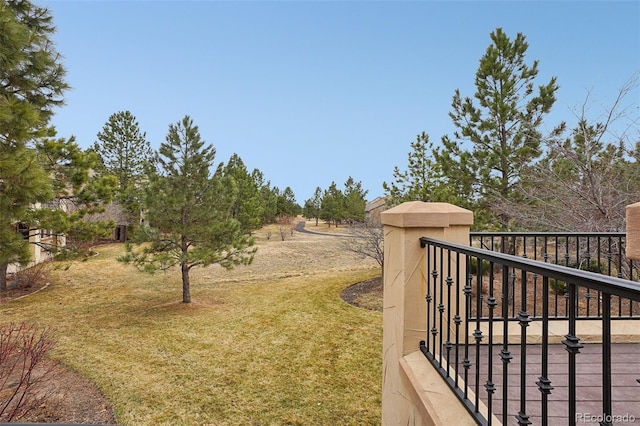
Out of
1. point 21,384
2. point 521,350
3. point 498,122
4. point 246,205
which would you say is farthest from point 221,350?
point 246,205

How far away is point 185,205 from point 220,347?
436 centimetres

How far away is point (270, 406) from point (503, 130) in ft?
A: 36.7

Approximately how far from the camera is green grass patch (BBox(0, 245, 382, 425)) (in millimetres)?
4789

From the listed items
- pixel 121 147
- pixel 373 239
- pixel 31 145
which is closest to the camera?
pixel 31 145

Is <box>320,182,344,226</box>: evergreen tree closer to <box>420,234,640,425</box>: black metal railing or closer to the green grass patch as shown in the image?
the green grass patch

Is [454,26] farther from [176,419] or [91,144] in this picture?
[91,144]

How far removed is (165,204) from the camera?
9.33 m

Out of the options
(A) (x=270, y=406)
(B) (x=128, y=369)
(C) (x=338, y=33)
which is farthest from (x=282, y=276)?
(C) (x=338, y=33)

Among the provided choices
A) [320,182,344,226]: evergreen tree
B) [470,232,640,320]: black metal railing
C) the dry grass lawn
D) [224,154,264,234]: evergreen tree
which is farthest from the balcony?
[320,182,344,226]: evergreen tree

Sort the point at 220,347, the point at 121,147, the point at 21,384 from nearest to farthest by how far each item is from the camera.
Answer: the point at 21,384, the point at 220,347, the point at 121,147

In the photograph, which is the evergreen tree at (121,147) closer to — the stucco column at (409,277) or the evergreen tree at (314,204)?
the stucco column at (409,277)

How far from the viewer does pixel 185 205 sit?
9.55 m

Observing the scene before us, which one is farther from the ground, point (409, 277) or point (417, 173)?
point (417, 173)

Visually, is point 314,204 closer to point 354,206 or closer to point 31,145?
point 354,206
